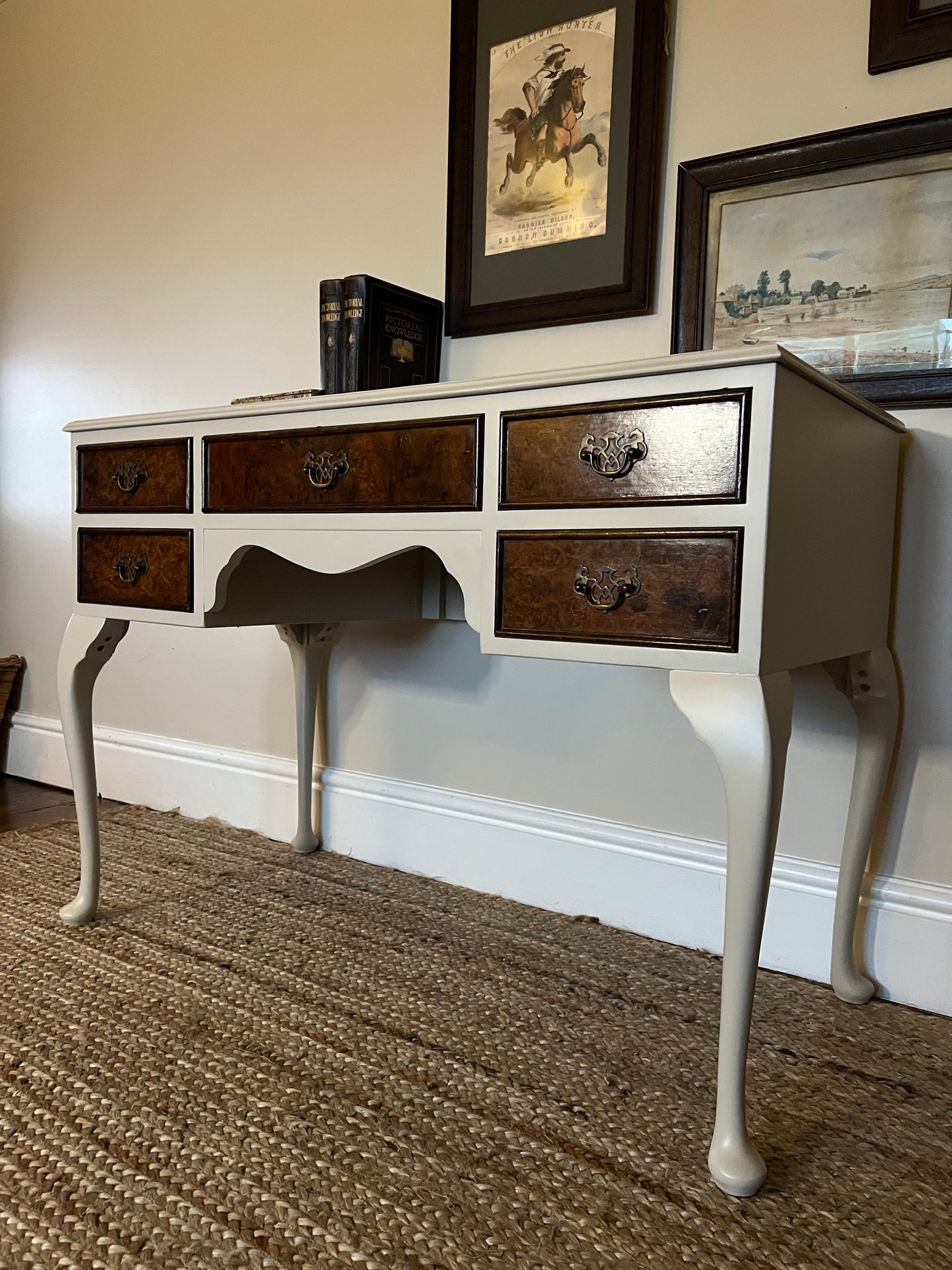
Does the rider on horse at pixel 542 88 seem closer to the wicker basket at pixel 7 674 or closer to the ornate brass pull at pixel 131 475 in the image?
the ornate brass pull at pixel 131 475

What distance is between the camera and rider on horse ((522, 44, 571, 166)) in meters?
1.60

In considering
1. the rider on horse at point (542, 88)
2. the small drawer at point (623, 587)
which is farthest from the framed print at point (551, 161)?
the small drawer at point (623, 587)

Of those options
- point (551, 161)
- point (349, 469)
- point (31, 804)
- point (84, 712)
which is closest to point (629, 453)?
point (349, 469)

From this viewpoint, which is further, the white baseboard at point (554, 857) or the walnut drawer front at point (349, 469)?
the white baseboard at point (554, 857)

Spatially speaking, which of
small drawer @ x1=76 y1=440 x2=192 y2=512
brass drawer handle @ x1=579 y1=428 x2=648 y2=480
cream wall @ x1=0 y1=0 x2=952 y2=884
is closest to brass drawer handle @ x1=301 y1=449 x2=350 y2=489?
small drawer @ x1=76 y1=440 x2=192 y2=512

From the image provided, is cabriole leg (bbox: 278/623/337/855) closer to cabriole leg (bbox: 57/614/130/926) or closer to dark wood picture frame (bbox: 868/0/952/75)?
cabriole leg (bbox: 57/614/130/926)

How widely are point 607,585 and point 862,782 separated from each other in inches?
21.2

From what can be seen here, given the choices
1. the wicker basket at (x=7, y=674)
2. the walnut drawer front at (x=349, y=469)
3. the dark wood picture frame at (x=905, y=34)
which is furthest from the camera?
the wicker basket at (x=7, y=674)

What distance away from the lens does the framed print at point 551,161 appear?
1524 mm

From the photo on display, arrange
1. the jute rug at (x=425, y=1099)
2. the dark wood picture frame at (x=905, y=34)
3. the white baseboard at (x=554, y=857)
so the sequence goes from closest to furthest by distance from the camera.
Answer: the jute rug at (x=425, y=1099)
the dark wood picture frame at (x=905, y=34)
the white baseboard at (x=554, y=857)

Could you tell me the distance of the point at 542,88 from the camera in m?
1.62

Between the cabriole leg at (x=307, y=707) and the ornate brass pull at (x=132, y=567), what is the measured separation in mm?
435

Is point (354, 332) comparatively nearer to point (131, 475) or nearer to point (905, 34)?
point (131, 475)

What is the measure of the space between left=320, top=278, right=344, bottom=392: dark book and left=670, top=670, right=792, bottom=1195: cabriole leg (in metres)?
0.90
